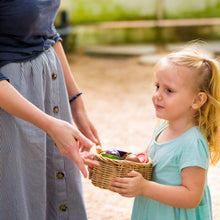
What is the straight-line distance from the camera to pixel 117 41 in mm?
9352

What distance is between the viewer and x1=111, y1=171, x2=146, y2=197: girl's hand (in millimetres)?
1441

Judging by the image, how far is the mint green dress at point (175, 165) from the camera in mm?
1464

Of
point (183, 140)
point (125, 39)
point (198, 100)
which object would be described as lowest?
point (125, 39)

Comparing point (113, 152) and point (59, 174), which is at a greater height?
point (113, 152)

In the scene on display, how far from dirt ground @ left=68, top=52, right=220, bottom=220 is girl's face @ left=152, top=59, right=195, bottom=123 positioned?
A: 1332 millimetres

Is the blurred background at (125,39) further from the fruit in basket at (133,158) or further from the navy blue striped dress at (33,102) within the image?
the fruit in basket at (133,158)

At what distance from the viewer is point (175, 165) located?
4.93ft

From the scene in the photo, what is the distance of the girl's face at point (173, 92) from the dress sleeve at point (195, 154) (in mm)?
120

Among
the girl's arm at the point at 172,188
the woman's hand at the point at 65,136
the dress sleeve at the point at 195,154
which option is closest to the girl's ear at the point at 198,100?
the dress sleeve at the point at 195,154

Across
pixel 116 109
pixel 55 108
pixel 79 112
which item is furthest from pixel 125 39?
pixel 55 108

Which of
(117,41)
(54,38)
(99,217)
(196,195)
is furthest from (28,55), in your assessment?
(117,41)

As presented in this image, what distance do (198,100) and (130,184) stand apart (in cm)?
41

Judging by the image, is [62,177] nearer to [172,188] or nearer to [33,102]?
[33,102]

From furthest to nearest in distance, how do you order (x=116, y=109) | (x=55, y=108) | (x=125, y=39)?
(x=125, y=39)
(x=116, y=109)
(x=55, y=108)
